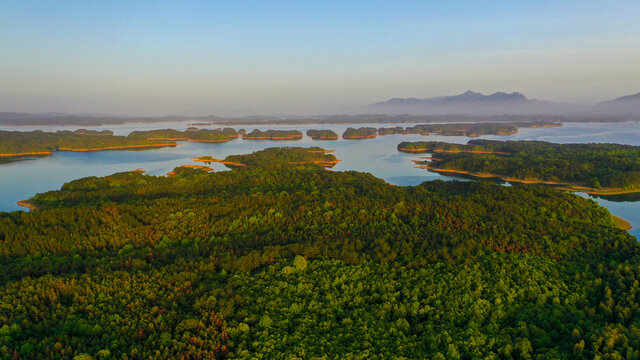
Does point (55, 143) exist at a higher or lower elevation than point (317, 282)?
higher

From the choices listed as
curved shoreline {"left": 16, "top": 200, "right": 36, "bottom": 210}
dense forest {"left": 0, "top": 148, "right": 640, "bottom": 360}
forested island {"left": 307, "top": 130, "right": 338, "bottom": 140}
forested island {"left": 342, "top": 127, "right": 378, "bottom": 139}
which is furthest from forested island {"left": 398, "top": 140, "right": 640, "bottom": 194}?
curved shoreline {"left": 16, "top": 200, "right": 36, "bottom": 210}

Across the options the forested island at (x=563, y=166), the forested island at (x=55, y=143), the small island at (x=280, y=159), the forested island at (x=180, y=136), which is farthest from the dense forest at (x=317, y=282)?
the forested island at (x=180, y=136)

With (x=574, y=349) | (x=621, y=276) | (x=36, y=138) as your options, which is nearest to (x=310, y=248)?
(x=574, y=349)

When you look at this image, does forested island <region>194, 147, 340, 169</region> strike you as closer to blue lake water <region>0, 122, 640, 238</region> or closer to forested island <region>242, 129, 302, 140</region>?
blue lake water <region>0, 122, 640, 238</region>

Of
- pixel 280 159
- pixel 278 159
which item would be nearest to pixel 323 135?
pixel 280 159

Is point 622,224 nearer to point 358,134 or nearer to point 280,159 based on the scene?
point 280,159

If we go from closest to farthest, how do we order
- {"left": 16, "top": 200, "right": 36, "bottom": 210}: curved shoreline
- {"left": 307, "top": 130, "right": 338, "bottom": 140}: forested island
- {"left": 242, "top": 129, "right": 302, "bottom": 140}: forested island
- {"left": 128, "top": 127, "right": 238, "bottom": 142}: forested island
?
{"left": 16, "top": 200, "right": 36, "bottom": 210}: curved shoreline, {"left": 128, "top": 127, "right": 238, "bottom": 142}: forested island, {"left": 242, "top": 129, "right": 302, "bottom": 140}: forested island, {"left": 307, "top": 130, "right": 338, "bottom": 140}: forested island
